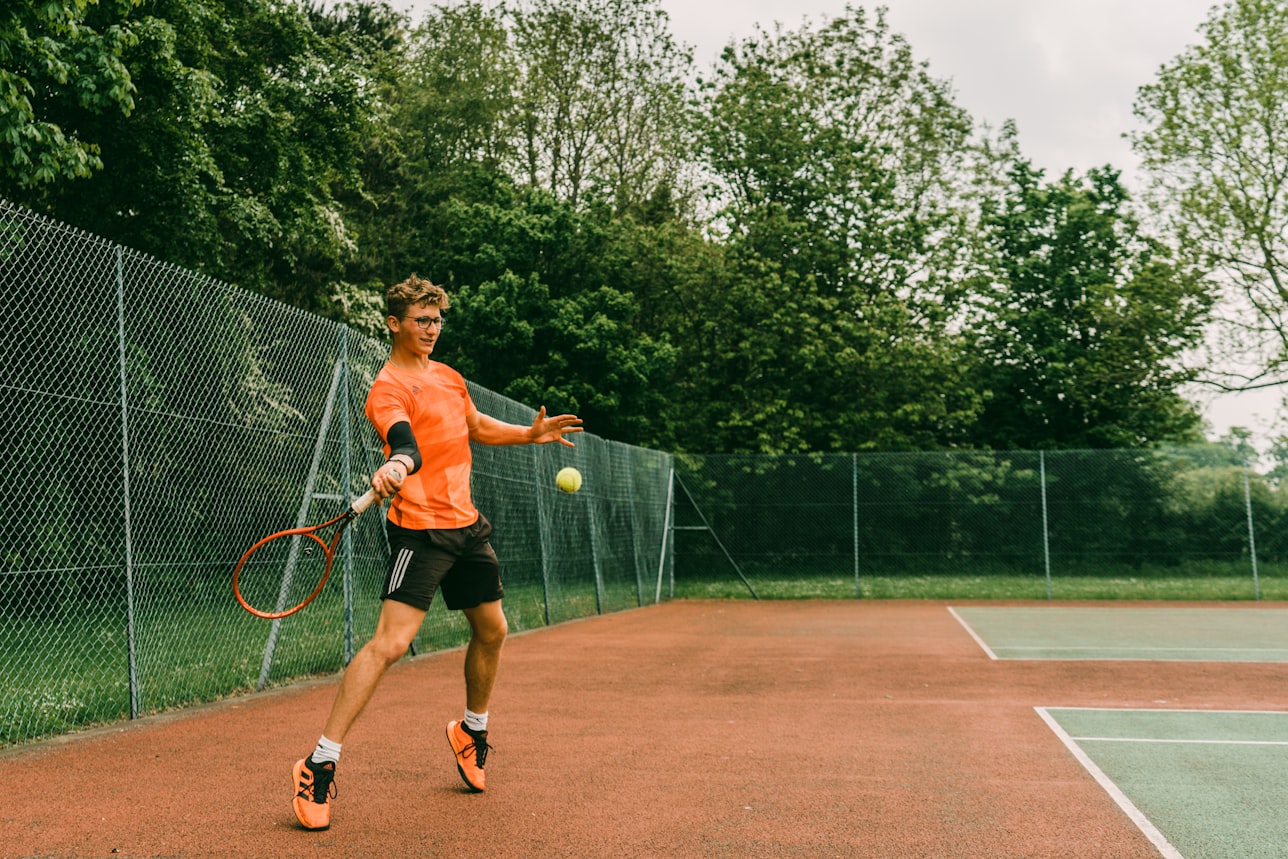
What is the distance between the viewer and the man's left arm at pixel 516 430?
189 inches

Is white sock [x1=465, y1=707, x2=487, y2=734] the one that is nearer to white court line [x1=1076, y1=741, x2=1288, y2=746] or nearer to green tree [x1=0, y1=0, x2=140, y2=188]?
white court line [x1=1076, y1=741, x2=1288, y2=746]

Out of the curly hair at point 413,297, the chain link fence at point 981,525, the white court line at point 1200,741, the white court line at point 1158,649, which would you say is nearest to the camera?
the curly hair at point 413,297

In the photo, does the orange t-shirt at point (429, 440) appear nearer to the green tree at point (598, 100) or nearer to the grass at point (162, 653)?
the grass at point (162, 653)

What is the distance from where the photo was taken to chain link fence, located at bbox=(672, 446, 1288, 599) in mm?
20469

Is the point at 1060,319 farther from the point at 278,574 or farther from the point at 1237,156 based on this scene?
the point at 278,574

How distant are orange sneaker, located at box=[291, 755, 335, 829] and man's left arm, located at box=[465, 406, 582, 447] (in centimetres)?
142

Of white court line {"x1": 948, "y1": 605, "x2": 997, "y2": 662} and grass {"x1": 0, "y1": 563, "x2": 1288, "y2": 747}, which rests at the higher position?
grass {"x1": 0, "y1": 563, "x2": 1288, "y2": 747}

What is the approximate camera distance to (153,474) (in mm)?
6723

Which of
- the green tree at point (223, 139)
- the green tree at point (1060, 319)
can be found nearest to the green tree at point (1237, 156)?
the green tree at point (1060, 319)

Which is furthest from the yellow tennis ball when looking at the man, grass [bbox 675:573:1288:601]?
grass [bbox 675:573:1288:601]

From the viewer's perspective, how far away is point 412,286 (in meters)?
4.56

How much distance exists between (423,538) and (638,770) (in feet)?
5.64

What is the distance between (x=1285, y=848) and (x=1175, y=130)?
24.5 m

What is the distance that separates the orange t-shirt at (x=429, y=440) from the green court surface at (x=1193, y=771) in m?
2.80
